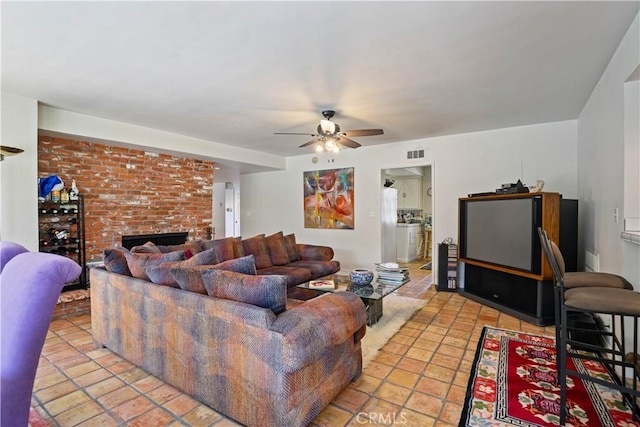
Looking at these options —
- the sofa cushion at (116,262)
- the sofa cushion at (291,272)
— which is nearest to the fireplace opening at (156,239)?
the sofa cushion at (291,272)

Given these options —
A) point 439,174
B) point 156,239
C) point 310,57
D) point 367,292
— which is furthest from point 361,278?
point 156,239

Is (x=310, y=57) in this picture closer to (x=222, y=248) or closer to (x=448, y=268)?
(x=222, y=248)

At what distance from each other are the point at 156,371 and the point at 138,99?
8.92 feet

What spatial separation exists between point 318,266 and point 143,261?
257cm

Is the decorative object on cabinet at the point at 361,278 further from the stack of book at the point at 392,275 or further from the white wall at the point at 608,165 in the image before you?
the white wall at the point at 608,165

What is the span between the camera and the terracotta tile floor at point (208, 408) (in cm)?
183

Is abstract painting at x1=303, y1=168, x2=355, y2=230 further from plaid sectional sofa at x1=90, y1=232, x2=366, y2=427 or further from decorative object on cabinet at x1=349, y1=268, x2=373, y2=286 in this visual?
plaid sectional sofa at x1=90, y1=232, x2=366, y2=427

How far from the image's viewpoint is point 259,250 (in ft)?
14.8

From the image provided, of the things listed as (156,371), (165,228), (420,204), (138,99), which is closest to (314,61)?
(138,99)

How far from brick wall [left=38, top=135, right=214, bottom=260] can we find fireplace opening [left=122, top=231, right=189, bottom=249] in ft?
0.24

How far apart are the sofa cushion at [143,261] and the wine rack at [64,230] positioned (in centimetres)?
221

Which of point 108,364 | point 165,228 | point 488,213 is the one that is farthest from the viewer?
point 165,228

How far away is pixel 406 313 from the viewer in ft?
12.0

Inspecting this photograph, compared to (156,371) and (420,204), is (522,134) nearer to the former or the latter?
(420,204)
